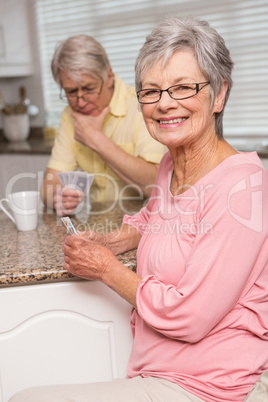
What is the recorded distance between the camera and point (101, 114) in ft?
6.63

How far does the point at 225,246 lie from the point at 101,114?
1114mm

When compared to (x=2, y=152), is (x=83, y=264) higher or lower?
higher

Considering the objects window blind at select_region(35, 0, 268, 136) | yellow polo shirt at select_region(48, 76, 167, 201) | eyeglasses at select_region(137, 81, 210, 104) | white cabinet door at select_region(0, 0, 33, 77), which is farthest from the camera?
white cabinet door at select_region(0, 0, 33, 77)

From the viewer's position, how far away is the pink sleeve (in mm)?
1041

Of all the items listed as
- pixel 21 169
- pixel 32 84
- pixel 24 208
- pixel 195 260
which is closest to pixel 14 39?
pixel 32 84

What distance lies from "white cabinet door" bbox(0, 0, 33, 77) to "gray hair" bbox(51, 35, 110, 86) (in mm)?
1993

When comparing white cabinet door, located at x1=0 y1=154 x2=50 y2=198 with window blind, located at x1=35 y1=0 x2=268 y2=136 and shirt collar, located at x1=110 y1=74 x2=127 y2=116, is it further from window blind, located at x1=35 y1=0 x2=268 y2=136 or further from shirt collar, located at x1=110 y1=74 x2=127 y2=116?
shirt collar, located at x1=110 y1=74 x2=127 y2=116

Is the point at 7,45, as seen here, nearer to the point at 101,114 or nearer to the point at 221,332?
the point at 101,114

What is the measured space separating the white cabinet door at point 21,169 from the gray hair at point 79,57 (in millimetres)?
1452

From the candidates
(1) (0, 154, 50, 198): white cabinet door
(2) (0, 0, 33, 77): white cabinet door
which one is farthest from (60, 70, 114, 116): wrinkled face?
(2) (0, 0, 33, 77): white cabinet door

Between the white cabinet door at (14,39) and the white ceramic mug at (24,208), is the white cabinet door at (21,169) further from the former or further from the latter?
the white ceramic mug at (24,208)

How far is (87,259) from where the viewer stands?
3.94ft

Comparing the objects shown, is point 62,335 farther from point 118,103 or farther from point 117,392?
point 118,103

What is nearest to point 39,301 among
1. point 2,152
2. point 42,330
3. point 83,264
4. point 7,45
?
point 42,330
